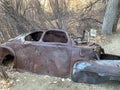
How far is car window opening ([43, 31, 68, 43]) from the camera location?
8234mm

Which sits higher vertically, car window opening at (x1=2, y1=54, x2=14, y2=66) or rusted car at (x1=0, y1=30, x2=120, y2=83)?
rusted car at (x1=0, y1=30, x2=120, y2=83)

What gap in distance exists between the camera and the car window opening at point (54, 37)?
823 centimetres

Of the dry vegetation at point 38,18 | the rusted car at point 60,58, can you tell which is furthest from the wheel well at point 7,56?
the dry vegetation at point 38,18

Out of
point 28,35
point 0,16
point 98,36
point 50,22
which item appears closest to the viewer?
point 28,35

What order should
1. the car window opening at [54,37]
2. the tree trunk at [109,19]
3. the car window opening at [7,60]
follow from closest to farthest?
the car window opening at [54,37] → the car window opening at [7,60] → the tree trunk at [109,19]

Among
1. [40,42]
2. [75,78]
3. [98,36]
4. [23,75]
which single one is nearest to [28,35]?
[40,42]

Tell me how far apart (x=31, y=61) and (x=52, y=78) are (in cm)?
89

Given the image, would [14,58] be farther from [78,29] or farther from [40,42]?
[78,29]

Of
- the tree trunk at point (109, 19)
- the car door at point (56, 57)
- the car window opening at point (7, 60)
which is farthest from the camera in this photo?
the tree trunk at point (109, 19)

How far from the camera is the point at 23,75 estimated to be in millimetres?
7512

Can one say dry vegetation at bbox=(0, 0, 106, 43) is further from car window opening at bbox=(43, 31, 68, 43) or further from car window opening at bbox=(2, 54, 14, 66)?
car window opening at bbox=(43, 31, 68, 43)

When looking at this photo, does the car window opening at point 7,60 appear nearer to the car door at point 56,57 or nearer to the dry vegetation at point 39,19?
the dry vegetation at point 39,19

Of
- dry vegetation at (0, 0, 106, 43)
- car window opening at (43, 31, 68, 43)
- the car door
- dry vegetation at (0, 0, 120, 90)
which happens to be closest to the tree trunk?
dry vegetation at (0, 0, 120, 90)

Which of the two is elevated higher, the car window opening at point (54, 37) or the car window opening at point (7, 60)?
the car window opening at point (54, 37)
